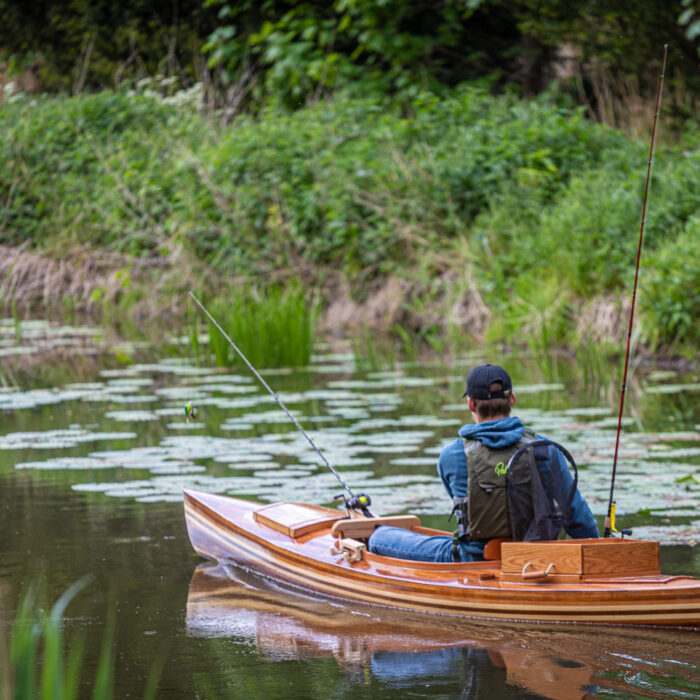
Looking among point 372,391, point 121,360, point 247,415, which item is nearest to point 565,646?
point 247,415

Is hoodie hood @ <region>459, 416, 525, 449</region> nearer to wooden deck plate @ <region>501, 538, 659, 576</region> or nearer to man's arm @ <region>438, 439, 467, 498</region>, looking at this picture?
man's arm @ <region>438, 439, 467, 498</region>

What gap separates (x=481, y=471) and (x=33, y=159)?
15658 millimetres

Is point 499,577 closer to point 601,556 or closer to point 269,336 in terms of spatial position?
point 601,556

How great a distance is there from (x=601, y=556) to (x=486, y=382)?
0.72 metres

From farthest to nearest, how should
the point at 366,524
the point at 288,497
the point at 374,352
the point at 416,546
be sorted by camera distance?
the point at 374,352, the point at 288,497, the point at 366,524, the point at 416,546

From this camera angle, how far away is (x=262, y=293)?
13766 millimetres

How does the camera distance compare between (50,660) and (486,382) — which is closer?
(50,660)

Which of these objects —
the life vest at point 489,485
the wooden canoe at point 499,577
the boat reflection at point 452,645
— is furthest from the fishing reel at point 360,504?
the life vest at point 489,485

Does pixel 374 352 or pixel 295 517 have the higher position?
pixel 374 352

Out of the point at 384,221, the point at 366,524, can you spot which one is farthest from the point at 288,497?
the point at 384,221

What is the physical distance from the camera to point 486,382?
4688 mm

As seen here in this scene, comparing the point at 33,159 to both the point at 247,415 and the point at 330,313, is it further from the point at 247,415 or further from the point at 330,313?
the point at 247,415

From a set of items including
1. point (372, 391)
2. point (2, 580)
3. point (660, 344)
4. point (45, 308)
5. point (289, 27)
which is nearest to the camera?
point (2, 580)

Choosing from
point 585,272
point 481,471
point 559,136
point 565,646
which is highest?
point 559,136
